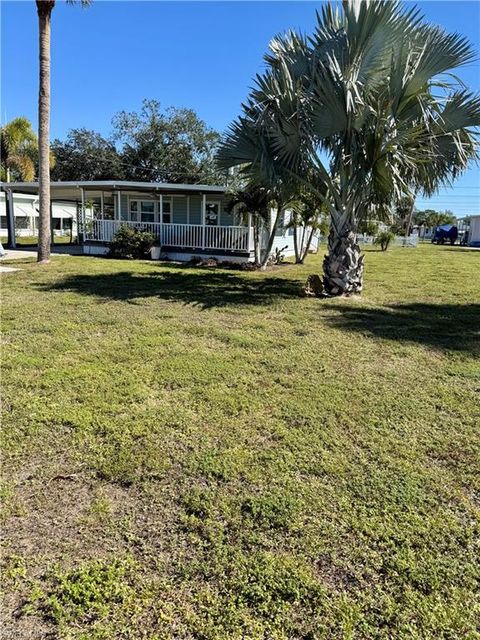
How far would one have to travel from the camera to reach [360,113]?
8273 millimetres

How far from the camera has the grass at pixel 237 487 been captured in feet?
6.20

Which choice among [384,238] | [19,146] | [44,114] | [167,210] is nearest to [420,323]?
[44,114]

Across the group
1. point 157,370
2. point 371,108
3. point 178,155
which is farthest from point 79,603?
point 178,155

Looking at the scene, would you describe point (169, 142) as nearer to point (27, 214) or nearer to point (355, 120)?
point (27, 214)

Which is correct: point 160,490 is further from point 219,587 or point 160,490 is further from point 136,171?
point 136,171

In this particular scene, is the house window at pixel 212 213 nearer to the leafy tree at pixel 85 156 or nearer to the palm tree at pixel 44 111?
the palm tree at pixel 44 111

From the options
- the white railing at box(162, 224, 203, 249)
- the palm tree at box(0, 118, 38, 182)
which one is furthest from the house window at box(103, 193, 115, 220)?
the white railing at box(162, 224, 203, 249)

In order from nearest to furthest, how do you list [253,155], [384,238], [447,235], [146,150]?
[253,155] < [384,238] < [146,150] < [447,235]

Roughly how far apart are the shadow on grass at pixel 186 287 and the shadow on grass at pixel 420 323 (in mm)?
1933

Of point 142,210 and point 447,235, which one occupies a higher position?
point 447,235

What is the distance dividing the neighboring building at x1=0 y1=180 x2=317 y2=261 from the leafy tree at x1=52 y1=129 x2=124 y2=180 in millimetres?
21829

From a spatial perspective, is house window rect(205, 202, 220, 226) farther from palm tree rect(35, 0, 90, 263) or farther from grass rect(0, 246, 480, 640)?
grass rect(0, 246, 480, 640)

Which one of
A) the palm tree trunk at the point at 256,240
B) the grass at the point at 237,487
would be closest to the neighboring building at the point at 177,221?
the palm tree trunk at the point at 256,240

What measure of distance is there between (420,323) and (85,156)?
40.1 meters
